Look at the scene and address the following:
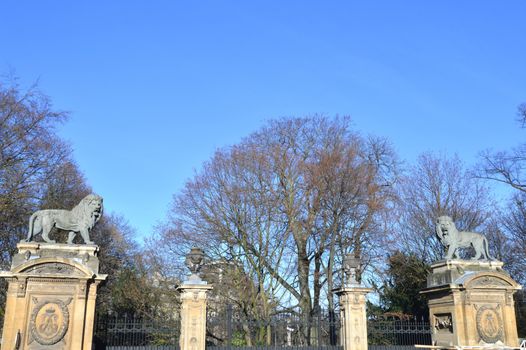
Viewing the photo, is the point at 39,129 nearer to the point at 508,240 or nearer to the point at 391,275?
the point at 391,275

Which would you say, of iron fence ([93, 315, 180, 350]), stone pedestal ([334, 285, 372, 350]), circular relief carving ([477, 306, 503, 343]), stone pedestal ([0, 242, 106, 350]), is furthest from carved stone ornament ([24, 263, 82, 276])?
circular relief carving ([477, 306, 503, 343])

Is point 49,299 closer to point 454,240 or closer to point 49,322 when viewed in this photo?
point 49,322

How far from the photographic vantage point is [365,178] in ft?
76.3

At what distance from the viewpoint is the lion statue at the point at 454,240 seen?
14.5m

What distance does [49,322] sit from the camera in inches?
468

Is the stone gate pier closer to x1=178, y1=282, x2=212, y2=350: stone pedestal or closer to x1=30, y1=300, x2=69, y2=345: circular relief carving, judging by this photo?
x1=178, y1=282, x2=212, y2=350: stone pedestal

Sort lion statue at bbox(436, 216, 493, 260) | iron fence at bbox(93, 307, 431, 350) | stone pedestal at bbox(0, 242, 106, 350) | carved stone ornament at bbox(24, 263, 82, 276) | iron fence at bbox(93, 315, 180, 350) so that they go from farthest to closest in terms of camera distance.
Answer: lion statue at bbox(436, 216, 493, 260)
iron fence at bbox(93, 307, 431, 350)
iron fence at bbox(93, 315, 180, 350)
carved stone ornament at bbox(24, 263, 82, 276)
stone pedestal at bbox(0, 242, 106, 350)

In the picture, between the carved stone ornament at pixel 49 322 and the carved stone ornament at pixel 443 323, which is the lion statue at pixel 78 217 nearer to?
the carved stone ornament at pixel 49 322

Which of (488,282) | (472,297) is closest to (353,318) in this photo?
(472,297)

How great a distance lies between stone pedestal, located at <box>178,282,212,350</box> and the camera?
12883 mm

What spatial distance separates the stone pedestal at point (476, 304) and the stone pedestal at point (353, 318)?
2.34 metres

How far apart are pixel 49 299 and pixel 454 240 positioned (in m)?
10.8

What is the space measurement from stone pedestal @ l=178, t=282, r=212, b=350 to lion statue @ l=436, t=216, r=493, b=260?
6759 mm

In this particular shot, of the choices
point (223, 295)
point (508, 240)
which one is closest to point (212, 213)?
point (223, 295)
